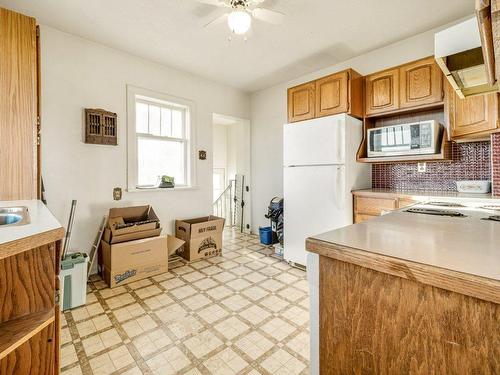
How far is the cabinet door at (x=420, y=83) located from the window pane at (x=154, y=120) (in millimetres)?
2974

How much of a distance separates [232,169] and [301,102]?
343cm

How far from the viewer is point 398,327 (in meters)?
0.64

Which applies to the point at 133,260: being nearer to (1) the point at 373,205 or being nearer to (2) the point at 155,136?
(2) the point at 155,136

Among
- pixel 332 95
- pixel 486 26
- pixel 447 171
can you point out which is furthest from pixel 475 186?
pixel 486 26

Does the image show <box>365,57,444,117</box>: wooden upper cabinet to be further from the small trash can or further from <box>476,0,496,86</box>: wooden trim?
the small trash can

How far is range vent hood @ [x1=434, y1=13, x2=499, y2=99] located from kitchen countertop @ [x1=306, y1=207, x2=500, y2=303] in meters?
0.60

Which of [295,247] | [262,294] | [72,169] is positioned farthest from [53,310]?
[295,247]

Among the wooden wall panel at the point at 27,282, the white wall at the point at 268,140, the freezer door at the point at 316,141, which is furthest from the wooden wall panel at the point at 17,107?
the white wall at the point at 268,140

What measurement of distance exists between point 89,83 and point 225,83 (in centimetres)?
196

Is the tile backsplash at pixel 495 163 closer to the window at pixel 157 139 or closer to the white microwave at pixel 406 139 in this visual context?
the white microwave at pixel 406 139

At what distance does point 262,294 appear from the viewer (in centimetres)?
235

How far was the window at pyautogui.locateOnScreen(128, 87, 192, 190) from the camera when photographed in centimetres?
310

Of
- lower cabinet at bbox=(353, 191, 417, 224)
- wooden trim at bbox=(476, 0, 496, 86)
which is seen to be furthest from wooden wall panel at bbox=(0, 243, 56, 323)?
lower cabinet at bbox=(353, 191, 417, 224)

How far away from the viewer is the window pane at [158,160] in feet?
10.9
